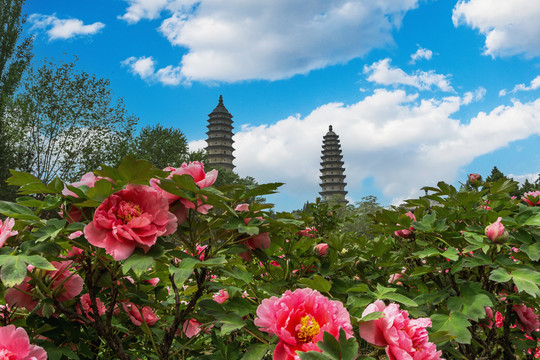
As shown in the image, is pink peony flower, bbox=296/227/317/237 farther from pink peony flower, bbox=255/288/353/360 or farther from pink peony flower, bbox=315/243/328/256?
pink peony flower, bbox=255/288/353/360

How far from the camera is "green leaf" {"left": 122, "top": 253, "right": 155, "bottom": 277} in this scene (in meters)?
0.84

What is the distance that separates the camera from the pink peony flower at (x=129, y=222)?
0.89 meters

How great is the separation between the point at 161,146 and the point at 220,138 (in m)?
21.5

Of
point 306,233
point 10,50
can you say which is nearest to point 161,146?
point 10,50

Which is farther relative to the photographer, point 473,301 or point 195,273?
point 473,301

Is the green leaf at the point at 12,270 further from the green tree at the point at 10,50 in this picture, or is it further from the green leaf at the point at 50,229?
the green tree at the point at 10,50

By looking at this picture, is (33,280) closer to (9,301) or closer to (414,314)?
(9,301)

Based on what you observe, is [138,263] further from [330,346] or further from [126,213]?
[330,346]

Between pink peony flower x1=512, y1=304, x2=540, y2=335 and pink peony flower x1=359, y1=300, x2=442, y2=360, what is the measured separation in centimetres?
120

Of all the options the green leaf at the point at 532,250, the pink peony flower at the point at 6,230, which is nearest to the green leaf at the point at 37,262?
the pink peony flower at the point at 6,230

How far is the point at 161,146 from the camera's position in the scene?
31.2m

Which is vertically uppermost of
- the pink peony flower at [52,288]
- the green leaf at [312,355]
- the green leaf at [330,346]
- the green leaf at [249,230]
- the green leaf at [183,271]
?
the green leaf at [249,230]

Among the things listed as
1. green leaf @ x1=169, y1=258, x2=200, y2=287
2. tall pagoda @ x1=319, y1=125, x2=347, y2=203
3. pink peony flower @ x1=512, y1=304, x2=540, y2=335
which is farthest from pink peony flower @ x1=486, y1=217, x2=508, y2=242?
tall pagoda @ x1=319, y1=125, x2=347, y2=203

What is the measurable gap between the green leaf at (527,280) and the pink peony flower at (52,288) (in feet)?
4.09
